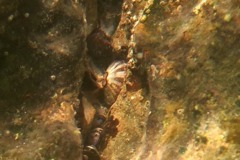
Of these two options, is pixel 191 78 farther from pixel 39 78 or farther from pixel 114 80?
pixel 39 78

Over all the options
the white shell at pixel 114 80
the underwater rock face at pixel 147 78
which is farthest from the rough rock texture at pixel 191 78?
the white shell at pixel 114 80

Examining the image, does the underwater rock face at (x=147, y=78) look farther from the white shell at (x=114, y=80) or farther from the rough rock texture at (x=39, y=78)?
the white shell at (x=114, y=80)

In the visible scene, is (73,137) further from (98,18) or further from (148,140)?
(98,18)

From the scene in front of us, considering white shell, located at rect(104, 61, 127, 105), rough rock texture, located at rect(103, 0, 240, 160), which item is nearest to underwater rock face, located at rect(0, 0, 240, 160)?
rough rock texture, located at rect(103, 0, 240, 160)

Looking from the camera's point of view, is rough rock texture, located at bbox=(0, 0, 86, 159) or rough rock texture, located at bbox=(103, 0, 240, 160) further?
rough rock texture, located at bbox=(0, 0, 86, 159)

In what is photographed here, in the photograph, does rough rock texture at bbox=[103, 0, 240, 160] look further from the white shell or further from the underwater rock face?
the white shell
